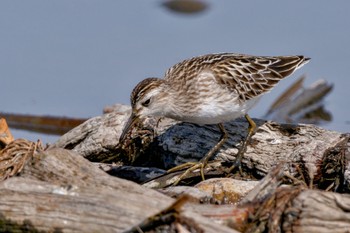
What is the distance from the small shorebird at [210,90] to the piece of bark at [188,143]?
0.49 feet

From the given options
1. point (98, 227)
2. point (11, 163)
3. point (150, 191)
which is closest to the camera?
point (98, 227)

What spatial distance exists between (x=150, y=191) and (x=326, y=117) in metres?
6.28

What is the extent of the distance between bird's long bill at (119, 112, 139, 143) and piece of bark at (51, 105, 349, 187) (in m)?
0.30

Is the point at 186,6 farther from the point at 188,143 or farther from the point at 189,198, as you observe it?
the point at 189,198

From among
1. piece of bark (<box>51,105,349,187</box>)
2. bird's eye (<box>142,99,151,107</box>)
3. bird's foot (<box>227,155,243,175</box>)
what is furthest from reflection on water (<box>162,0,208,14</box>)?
bird's foot (<box>227,155,243,175</box>)

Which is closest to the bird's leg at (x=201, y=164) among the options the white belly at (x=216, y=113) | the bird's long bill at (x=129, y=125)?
the white belly at (x=216, y=113)

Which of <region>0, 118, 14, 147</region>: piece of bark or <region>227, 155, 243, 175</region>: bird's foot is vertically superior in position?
<region>0, 118, 14, 147</region>: piece of bark

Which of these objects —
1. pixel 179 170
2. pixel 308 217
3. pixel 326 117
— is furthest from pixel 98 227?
pixel 326 117

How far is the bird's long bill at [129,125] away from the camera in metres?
9.43

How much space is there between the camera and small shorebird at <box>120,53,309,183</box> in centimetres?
967

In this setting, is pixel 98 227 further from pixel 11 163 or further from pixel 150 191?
pixel 11 163

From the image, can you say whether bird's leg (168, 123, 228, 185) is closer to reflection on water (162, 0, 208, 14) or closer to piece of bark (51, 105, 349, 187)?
piece of bark (51, 105, 349, 187)

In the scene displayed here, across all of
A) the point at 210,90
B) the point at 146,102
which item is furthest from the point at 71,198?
the point at 210,90

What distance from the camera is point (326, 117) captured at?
44.1 ft
